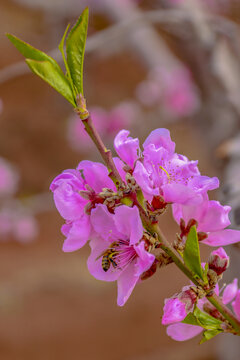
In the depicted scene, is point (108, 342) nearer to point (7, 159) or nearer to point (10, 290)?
point (10, 290)

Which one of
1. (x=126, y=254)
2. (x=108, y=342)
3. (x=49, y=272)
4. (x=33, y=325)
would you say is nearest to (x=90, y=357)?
(x=108, y=342)

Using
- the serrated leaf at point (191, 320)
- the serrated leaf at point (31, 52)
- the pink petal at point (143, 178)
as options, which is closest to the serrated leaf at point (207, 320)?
the serrated leaf at point (191, 320)

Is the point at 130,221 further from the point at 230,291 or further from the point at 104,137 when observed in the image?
the point at 104,137

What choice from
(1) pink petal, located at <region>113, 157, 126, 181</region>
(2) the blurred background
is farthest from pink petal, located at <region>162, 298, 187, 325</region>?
(2) the blurred background

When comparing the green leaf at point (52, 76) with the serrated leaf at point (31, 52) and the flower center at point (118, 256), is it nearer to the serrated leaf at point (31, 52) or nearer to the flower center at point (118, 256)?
the serrated leaf at point (31, 52)

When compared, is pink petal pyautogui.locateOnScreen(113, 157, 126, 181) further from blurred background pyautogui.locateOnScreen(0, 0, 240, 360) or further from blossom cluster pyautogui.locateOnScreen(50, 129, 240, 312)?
blurred background pyautogui.locateOnScreen(0, 0, 240, 360)

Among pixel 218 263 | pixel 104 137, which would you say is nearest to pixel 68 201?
pixel 218 263
